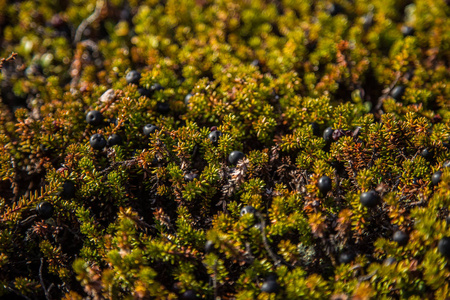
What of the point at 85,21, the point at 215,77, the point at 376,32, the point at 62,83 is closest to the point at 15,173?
the point at 62,83

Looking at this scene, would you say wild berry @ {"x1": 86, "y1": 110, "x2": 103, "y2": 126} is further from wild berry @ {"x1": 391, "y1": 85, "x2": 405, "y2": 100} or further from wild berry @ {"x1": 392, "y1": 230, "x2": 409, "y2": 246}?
wild berry @ {"x1": 391, "y1": 85, "x2": 405, "y2": 100}

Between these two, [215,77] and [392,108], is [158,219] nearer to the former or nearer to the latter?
[215,77]

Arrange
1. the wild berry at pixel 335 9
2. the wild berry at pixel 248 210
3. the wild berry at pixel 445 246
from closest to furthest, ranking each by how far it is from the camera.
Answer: the wild berry at pixel 445 246, the wild berry at pixel 248 210, the wild berry at pixel 335 9

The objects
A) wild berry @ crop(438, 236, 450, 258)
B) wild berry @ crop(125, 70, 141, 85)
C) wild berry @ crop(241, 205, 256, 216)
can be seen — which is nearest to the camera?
wild berry @ crop(438, 236, 450, 258)

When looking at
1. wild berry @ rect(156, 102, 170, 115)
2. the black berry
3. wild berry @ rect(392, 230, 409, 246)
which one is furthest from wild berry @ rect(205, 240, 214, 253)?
wild berry @ rect(156, 102, 170, 115)

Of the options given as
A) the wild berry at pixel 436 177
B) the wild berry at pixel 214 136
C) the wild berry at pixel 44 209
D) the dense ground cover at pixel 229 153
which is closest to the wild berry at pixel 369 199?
the dense ground cover at pixel 229 153

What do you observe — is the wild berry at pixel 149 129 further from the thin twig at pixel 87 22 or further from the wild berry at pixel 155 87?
the thin twig at pixel 87 22
